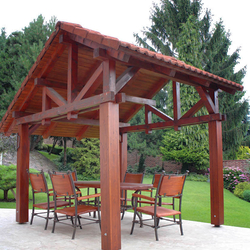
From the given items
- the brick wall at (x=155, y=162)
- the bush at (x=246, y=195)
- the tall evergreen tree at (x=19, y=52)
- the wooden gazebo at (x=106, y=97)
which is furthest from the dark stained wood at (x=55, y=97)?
the brick wall at (x=155, y=162)

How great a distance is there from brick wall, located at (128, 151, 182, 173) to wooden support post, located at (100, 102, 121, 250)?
16126 millimetres

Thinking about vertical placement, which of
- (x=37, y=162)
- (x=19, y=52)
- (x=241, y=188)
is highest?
(x=19, y=52)

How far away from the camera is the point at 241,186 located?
38.5 feet

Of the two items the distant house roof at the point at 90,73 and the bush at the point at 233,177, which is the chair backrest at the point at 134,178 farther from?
the bush at the point at 233,177

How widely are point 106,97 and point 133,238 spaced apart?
2331 mm

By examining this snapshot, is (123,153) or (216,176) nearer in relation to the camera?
(216,176)

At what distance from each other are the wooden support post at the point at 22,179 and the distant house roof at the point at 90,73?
332mm

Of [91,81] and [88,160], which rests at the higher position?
[91,81]

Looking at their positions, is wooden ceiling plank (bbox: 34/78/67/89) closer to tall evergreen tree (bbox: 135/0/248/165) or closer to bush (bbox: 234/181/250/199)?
bush (bbox: 234/181/250/199)

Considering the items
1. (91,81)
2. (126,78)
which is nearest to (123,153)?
(91,81)

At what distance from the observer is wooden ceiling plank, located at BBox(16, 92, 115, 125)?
387 centimetres

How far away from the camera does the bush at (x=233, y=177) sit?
12.7 meters

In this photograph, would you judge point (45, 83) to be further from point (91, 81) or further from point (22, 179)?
point (22, 179)

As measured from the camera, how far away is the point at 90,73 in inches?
246
